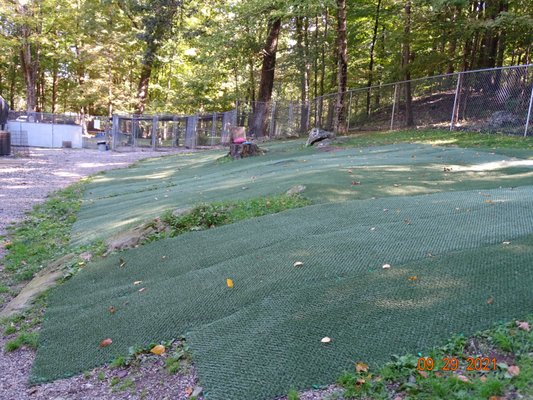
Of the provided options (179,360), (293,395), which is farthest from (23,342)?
(293,395)

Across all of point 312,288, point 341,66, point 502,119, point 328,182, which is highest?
point 341,66

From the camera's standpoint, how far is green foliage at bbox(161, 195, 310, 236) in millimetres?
6698

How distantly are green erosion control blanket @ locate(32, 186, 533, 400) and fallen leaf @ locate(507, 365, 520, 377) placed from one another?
422mm

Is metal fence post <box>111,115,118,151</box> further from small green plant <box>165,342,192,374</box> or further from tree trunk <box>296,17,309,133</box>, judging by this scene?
small green plant <box>165,342,192,374</box>

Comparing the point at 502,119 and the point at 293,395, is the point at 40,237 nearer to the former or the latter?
the point at 293,395

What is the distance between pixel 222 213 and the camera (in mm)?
6930

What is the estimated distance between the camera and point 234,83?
127 ft

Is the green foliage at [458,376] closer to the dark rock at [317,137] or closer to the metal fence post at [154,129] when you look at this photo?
the dark rock at [317,137]

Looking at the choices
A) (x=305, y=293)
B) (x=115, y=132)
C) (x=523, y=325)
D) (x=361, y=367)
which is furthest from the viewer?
(x=115, y=132)

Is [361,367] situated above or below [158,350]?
above

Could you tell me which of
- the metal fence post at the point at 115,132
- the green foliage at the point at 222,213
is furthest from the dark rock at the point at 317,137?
the metal fence post at the point at 115,132

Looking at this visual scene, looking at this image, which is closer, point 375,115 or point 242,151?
point 242,151

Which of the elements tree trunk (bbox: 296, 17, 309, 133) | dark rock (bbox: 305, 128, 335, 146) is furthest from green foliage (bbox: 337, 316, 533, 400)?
tree trunk (bbox: 296, 17, 309, 133)
